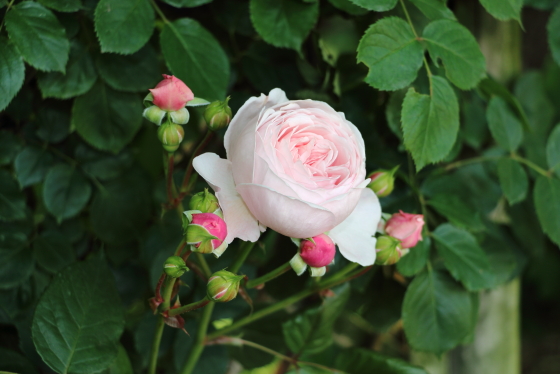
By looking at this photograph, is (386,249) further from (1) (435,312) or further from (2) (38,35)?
(2) (38,35)

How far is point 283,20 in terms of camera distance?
0.61m

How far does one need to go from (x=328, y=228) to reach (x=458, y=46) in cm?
30

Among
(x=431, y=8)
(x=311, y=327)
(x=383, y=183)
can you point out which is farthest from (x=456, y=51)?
(x=311, y=327)

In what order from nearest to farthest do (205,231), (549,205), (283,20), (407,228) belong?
(205,231)
(407,228)
(283,20)
(549,205)

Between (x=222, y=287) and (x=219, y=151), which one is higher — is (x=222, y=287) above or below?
above

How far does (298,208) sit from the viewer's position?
1.32 ft

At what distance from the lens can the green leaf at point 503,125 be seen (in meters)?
0.77

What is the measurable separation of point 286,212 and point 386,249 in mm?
140

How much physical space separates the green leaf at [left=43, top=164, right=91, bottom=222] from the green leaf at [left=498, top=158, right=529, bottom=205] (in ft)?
2.02

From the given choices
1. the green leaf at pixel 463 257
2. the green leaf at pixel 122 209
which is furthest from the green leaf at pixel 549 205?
the green leaf at pixel 122 209

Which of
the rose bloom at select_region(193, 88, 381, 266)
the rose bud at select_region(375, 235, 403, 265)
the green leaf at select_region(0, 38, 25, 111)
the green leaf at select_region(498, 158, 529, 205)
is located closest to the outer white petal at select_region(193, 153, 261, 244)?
the rose bloom at select_region(193, 88, 381, 266)

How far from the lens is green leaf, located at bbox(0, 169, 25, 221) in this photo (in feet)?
2.12

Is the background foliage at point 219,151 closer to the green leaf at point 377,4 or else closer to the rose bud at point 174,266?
the green leaf at point 377,4

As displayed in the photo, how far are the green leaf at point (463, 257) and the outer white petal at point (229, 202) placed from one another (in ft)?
1.06
